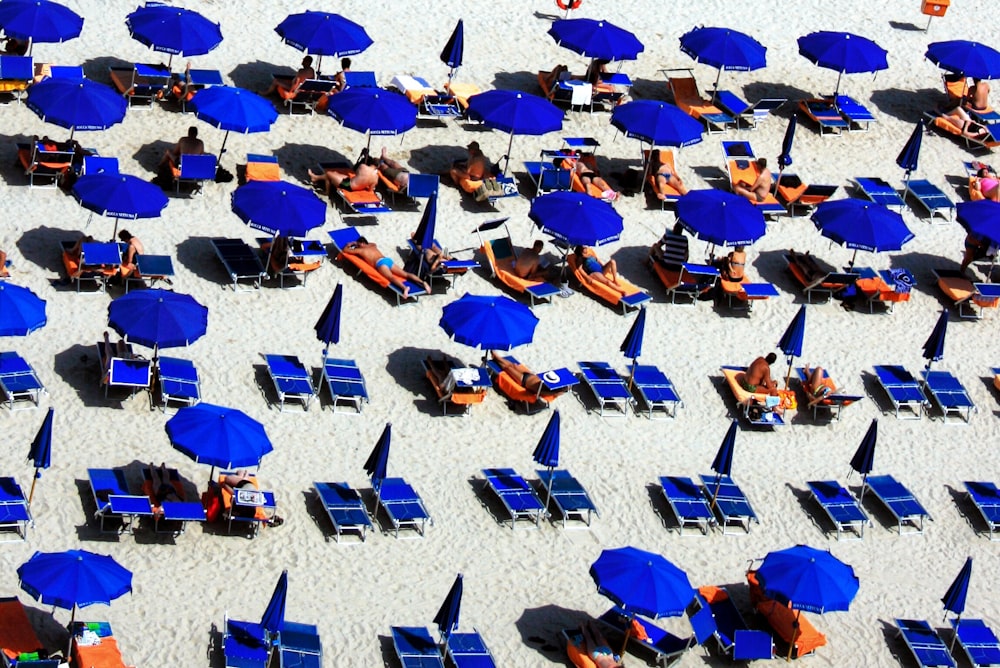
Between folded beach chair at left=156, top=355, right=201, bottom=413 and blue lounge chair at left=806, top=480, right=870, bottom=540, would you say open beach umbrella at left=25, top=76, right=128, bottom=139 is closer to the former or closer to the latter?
folded beach chair at left=156, top=355, right=201, bottom=413

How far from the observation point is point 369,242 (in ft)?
109

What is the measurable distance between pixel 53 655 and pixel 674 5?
2288cm

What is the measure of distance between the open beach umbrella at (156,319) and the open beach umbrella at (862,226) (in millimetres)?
11266

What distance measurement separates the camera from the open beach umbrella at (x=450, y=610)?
25.1 meters

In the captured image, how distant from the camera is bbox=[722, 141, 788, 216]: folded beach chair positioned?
35938 mm

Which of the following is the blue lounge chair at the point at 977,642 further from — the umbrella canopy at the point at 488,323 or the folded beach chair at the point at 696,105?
the folded beach chair at the point at 696,105

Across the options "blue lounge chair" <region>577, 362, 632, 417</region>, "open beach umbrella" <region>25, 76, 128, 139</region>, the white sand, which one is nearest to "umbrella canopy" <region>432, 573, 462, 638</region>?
the white sand

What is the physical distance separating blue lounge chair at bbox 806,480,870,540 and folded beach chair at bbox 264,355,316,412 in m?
7.60

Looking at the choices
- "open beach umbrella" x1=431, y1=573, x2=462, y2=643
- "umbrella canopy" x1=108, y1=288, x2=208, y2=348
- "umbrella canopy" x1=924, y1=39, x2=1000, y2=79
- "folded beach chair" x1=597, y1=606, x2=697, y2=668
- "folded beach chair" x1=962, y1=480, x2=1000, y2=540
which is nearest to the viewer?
"open beach umbrella" x1=431, y1=573, x2=462, y2=643

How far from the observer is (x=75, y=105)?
32.4 metres

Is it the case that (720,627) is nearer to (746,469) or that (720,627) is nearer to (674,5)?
(746,469)

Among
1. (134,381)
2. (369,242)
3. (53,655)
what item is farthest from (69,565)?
(369,242)

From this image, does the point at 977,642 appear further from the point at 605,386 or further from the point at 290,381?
the point at 290,381

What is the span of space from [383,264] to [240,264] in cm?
228
